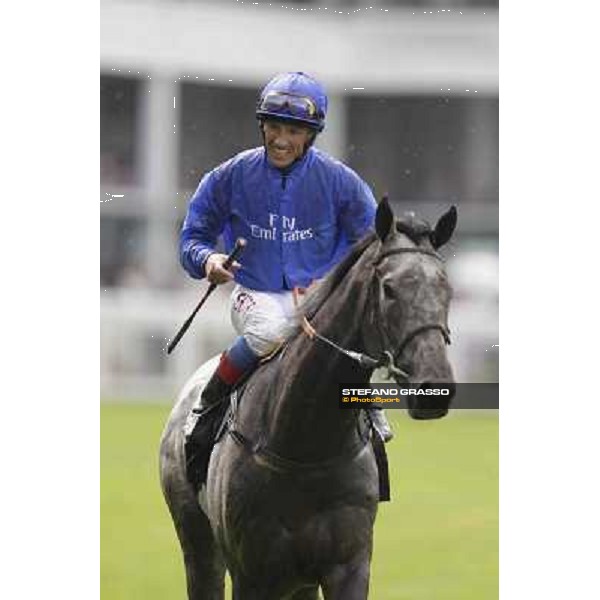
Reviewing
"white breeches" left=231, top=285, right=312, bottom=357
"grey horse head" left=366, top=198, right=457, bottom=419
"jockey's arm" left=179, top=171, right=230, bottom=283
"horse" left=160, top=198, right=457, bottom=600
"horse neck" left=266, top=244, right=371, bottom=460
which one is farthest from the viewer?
"jockey's arm" left=179, top=171, right=230, bottom=283

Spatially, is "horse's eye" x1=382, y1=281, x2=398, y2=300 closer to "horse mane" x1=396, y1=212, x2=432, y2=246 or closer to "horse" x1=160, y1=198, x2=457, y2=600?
"horse" x1=160, y1=198, x2=457, y2=600

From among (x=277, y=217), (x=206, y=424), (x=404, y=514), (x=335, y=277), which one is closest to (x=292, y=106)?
(x=277, y=217)

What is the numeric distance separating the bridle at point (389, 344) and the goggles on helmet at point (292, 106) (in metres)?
0.62

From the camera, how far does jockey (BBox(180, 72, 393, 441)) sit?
143 inches

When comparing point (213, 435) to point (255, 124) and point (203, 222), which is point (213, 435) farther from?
point (255, 124)

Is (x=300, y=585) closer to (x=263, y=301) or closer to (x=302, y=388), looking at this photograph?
(x=302, y=388)

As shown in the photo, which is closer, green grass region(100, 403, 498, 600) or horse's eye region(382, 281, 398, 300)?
horse's eye region(382, 281, 398, 300)

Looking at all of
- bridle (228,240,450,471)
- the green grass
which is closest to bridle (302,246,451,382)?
bridle (228,240,450,471)

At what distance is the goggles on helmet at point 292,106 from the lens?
3.63m

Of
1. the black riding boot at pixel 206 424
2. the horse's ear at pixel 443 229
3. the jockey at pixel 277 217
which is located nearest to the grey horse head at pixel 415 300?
the horse's ear at pixel 443 229

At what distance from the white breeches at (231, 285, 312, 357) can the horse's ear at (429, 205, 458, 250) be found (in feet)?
1.40

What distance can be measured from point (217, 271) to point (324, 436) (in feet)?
1.81

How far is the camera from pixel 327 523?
10.9 ft
